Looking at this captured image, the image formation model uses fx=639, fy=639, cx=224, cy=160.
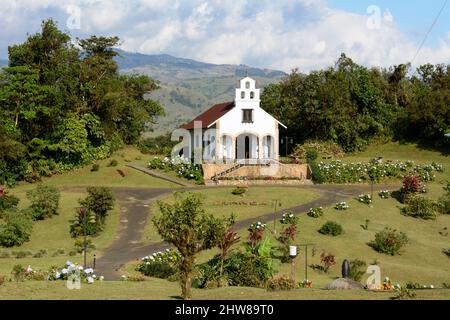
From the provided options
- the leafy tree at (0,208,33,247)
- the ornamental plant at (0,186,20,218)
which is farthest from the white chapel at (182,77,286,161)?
the leafy tree at (0,208,33,247)

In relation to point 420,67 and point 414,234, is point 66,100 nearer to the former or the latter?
point 414,234

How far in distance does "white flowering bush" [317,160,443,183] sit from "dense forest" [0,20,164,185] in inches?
822

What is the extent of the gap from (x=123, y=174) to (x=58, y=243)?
18.2m

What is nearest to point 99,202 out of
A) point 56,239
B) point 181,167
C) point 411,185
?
point 56,239

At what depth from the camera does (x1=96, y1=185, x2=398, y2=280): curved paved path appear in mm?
31267

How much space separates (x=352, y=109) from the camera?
218ft

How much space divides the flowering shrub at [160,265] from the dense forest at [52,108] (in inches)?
932

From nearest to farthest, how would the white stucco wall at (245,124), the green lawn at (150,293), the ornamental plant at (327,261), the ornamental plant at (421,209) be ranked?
the green lawn at (150,293) < the ornamental plant at (327,261) < the ornamental plant at (421,209) < the white stucco wall at (245,124)

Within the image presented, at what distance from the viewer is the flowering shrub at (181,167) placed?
5241 cm

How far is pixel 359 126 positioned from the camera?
65.8 m

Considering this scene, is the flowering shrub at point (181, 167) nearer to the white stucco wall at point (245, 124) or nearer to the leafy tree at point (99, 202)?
the white stucco wall at point (245, 124)

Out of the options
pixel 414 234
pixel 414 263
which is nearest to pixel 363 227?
pixel 414 234

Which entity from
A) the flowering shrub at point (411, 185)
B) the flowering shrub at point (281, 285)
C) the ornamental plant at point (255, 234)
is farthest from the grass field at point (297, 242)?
the flowering shrub at point (411, 185)

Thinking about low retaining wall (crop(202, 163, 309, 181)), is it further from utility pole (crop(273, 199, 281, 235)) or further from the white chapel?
utility pole (crop(273, 199, 281, 235))
